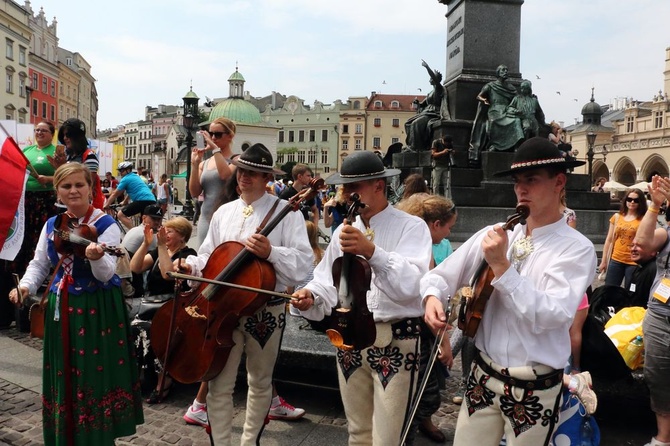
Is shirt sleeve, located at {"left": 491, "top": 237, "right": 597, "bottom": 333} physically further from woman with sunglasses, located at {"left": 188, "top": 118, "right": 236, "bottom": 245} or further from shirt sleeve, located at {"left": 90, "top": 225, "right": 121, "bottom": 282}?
woman with sunglasses, located at {"left": 188, "top": 118, "right": 236, "bottom": 245}

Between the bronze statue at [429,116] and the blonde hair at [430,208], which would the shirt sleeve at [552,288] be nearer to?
the blonde hair at [430,208]

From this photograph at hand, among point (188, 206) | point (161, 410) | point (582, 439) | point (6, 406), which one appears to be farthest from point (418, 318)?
point (188, 206)

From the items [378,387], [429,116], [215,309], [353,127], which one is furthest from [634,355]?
Result: [353,127]

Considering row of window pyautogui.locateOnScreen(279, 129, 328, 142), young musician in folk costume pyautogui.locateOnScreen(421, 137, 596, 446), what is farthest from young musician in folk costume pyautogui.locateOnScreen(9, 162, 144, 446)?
row of window pyautogui.locateOnScreen(279, 129, 328, 142)

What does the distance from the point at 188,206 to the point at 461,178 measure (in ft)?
43.9

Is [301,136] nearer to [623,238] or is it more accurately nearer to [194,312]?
[623,238]

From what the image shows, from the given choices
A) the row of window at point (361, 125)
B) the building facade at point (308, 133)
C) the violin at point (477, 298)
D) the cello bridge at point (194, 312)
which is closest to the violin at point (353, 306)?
the violin at point (477, 298)

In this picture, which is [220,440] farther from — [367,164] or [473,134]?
[473,134]

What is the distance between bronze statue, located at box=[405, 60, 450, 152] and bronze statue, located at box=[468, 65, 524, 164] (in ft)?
3.41

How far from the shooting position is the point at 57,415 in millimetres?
3516

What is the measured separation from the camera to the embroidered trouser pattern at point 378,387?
2924 millimetres

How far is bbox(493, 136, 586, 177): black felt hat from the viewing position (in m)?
2.42

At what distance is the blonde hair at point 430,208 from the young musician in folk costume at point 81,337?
Result: 82.8 inches

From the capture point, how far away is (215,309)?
337 cm
